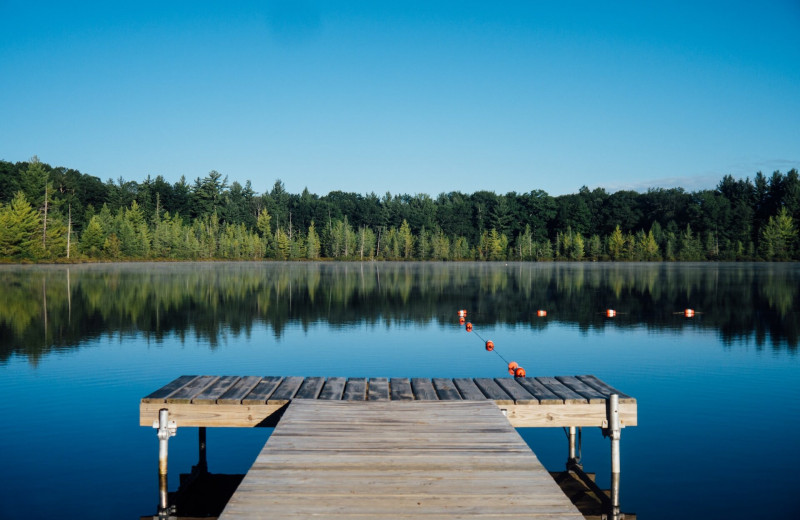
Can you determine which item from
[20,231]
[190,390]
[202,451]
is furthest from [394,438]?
[20,231]

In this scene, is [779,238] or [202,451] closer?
[202,451]

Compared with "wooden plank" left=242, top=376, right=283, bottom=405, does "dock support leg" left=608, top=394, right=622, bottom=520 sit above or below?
below

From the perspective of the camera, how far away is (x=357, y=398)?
29.8ft

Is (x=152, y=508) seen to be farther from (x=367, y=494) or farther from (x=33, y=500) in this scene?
(x=367, y=494)

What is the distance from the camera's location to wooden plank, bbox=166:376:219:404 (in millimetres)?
8438

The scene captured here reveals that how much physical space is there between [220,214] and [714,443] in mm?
110729

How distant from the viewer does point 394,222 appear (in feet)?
402

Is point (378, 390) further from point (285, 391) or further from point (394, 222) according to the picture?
point (394, 222)

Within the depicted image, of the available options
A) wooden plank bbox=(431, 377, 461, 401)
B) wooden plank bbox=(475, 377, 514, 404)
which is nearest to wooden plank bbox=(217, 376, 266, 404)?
wooden plank bbox=(431, 377, 461, 401)

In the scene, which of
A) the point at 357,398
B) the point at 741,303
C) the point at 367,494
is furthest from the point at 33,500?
the point at 741,303

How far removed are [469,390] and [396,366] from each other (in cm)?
801

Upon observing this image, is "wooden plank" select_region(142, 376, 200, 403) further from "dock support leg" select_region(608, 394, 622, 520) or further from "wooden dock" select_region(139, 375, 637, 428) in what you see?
"dock support leg" select_region(608, 394, 622, 520)

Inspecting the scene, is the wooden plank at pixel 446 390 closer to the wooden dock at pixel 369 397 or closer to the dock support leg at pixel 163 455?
the wooden dock at pixel 369 397

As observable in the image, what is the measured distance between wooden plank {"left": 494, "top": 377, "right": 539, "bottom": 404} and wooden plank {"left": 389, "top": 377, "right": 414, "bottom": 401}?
1373mm
